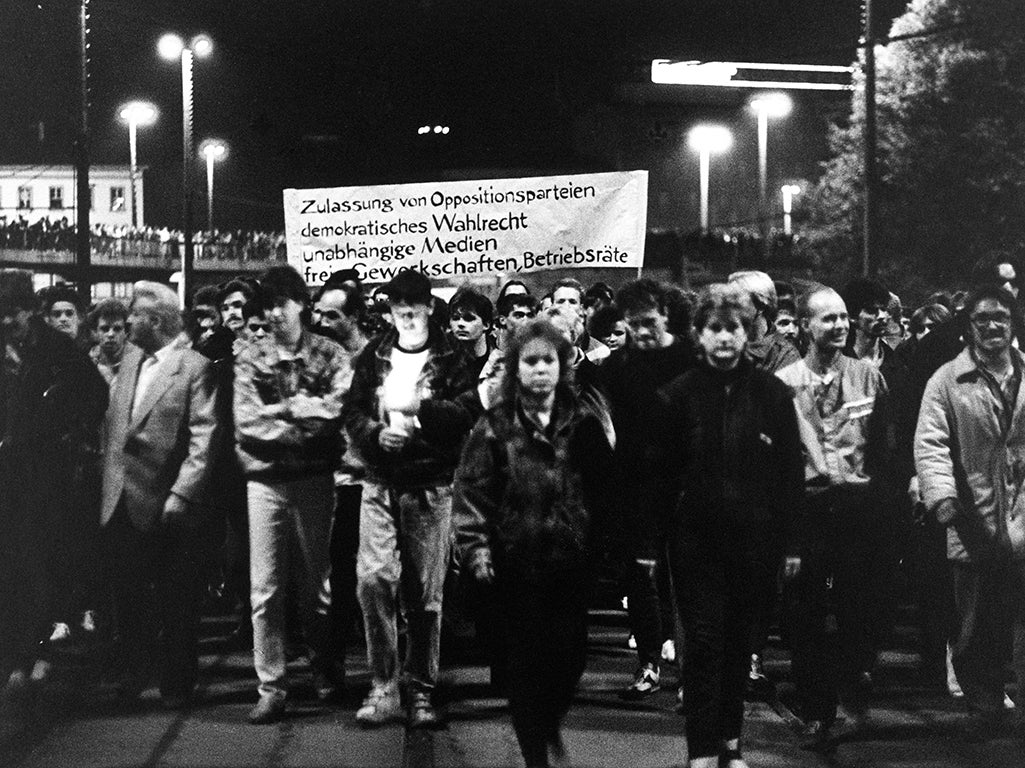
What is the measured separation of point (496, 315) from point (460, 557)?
5.72 meters

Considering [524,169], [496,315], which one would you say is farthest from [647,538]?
[524,169]

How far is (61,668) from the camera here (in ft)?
31.5

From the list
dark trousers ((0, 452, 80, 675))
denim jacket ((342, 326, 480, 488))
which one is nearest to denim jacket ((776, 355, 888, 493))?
denim jacket ((342, 326, 480, 488))

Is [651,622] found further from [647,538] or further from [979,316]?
[979,316]

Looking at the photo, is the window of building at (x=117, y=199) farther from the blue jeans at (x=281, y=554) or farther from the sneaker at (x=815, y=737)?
the sneaker at (x=815, y=737)

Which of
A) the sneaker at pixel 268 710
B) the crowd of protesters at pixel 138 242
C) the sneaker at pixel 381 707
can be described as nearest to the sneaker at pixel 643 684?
the sneaker at pixel 381 707

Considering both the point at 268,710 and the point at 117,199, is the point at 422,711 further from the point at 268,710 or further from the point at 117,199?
the point at 117,199

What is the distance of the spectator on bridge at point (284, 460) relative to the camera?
8156 mm

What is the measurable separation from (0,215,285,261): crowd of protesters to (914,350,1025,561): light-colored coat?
174ft

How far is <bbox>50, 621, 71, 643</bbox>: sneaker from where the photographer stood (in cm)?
1059

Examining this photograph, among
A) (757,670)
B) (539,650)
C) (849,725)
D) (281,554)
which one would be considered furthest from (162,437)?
(849,725)

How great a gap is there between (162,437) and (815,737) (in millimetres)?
3379

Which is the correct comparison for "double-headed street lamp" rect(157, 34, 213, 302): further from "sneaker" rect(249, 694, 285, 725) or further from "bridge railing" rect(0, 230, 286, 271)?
"bridge railing" rect(0, 230, 286, 271)

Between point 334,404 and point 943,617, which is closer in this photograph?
point 334,404
